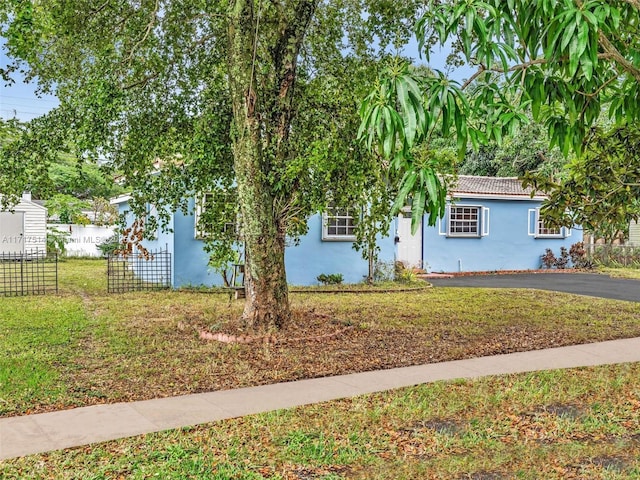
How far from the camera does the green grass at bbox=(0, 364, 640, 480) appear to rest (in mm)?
3986

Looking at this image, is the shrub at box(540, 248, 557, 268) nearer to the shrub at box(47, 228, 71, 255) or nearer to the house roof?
the house roof

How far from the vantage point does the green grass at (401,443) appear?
3.99 meters

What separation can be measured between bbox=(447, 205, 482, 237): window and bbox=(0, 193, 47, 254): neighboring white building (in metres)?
15.6

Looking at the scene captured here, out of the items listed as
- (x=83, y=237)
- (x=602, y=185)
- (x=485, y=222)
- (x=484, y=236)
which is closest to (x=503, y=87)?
(x=602, y=185)

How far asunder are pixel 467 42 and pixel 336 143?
163 inches

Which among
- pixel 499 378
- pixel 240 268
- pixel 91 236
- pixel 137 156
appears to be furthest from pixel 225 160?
pixel 91 236

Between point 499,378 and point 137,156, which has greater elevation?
point 137,156

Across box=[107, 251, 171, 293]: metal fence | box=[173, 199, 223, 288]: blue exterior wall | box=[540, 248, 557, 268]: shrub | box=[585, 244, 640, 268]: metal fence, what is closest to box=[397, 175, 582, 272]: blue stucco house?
box=[540, 248, 557, 268]: shrub

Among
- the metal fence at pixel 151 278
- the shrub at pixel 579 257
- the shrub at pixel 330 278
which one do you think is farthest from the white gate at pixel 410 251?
the metal fence at pixel 151 278

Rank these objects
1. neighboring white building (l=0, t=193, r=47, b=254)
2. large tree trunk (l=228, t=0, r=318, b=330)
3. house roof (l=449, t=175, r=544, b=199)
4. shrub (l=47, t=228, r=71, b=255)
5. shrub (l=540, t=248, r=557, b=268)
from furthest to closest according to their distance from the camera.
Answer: shrub (l=47, t=228, r=71, b=255) < neighboring white building (l=0, t=193, r=47, b=254) < shrub (l=540, t=248, r=557, b=268) < house roof (l=449, t=175, r=544, b=199) < large tree trunk (l=228, t=0, r=318, b=330)

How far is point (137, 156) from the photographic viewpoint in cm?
895

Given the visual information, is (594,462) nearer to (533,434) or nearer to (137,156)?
(533,434)

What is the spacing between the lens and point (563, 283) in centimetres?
1698

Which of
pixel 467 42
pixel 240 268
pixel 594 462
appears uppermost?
pixel 467 42
